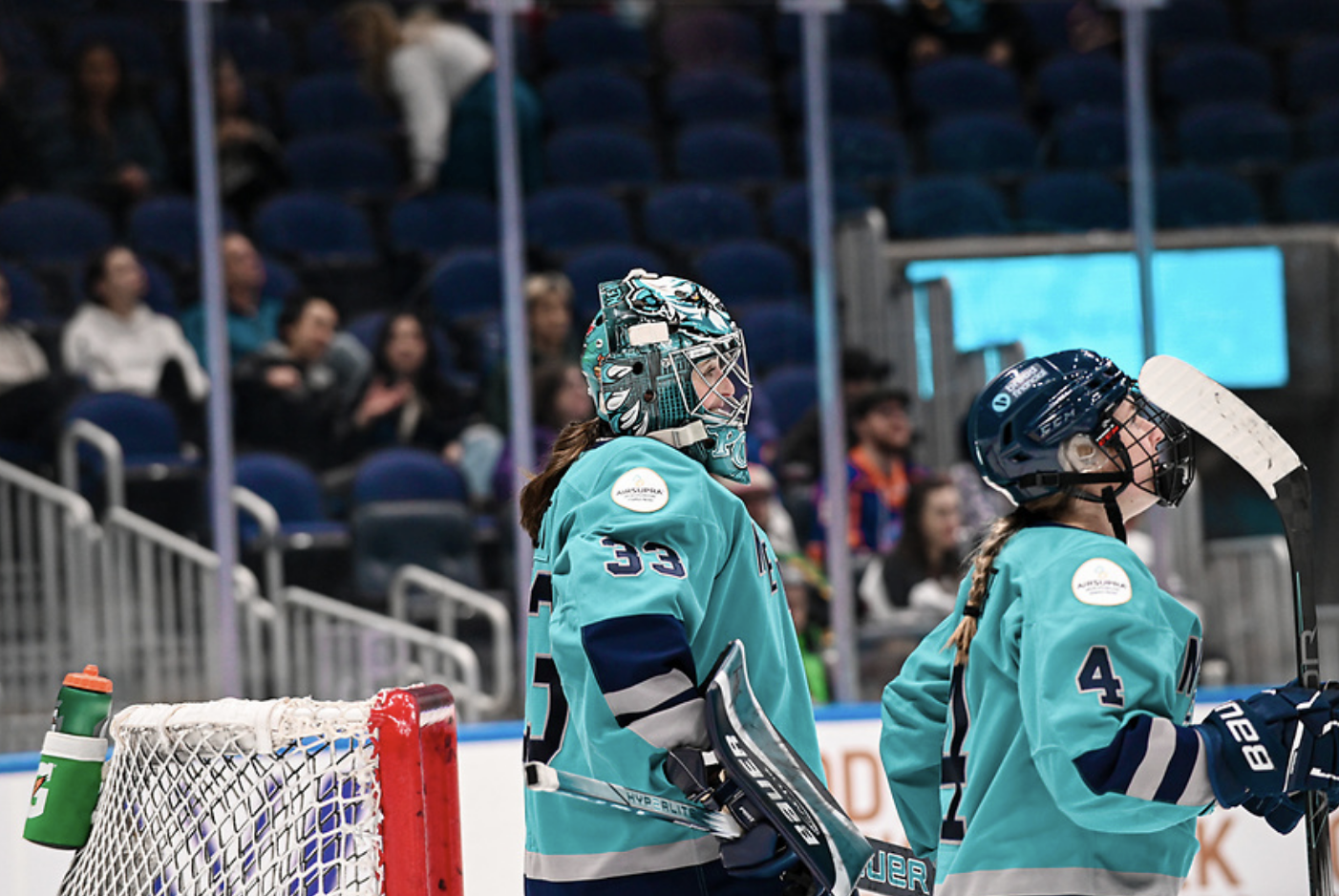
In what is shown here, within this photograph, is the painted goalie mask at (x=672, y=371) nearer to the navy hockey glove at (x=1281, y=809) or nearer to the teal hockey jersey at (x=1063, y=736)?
the teal hockey jersey at (x=1063, y=736)

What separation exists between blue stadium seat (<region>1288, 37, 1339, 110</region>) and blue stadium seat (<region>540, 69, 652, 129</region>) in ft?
5.73

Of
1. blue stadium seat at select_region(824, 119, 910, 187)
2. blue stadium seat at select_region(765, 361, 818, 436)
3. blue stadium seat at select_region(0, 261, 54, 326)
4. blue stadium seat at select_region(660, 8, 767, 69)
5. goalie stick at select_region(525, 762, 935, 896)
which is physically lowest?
goalie stick at select_region(525, 762, 935, 896)

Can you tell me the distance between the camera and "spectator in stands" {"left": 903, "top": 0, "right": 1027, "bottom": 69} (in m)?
4.72

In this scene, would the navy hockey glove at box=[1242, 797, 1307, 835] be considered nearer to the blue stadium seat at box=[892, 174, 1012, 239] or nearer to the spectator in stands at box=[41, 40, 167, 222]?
the blue stadium seat at box=[892, 174, 1012, 239]

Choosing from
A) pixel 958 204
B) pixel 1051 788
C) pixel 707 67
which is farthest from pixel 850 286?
pixel 1051 788

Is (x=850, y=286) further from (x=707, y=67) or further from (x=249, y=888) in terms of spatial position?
(x=249, y=888)

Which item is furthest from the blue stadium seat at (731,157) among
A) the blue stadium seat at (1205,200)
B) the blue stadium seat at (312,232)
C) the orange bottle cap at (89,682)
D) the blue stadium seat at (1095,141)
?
the orange bottle cap at (89,682)

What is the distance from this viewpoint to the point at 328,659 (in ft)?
13.3

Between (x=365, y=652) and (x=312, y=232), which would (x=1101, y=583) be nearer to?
(x=365, y=652)

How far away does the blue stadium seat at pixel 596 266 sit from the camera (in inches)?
172

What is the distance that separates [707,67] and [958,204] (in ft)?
2.81

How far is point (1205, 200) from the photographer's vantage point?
451 cm

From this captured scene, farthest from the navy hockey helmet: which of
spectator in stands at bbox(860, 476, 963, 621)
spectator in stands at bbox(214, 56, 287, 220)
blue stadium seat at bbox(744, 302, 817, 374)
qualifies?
spectator in stands at bbox(214, 56, 287, 220)

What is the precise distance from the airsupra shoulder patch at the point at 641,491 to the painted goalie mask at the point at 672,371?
0.12 metres
